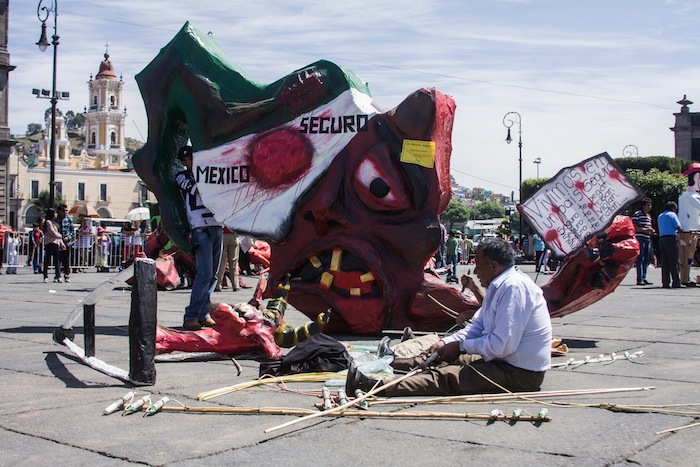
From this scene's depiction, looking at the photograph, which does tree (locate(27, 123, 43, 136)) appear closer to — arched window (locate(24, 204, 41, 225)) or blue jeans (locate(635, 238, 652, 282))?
arched window (locate(24, 204, 41, 225))

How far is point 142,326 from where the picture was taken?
536cm

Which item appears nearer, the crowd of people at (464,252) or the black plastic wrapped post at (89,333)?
the black plastic wrapped post at (89,333)

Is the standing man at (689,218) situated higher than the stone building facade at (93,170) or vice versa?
the stone building facade at (93,170)

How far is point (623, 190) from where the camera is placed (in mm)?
7848

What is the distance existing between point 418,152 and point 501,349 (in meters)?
3.34

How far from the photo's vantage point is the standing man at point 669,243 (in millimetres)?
15516

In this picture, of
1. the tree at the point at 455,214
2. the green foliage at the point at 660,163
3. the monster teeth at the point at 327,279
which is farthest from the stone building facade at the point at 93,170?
the monster teeth at the point at 327,279

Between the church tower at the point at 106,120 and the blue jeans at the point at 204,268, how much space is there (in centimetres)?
11954

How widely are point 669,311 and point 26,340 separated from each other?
25.3ft

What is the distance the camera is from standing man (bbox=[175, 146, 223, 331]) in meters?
8.06

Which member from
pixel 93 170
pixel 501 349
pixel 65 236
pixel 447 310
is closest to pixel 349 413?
pixel 501 349

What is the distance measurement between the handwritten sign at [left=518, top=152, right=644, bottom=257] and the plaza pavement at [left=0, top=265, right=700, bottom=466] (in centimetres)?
128

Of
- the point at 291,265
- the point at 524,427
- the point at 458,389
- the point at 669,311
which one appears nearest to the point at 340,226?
the point at 291,265

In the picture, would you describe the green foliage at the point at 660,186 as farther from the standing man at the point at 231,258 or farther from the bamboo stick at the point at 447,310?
the bamboo stick at the point at 447,310
